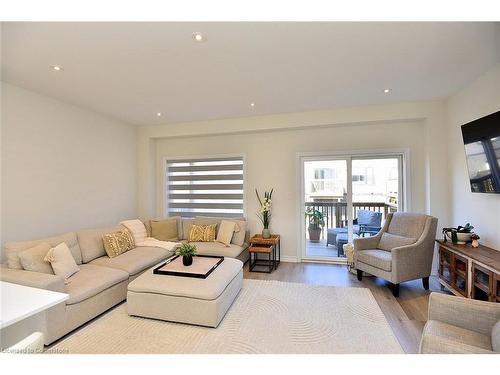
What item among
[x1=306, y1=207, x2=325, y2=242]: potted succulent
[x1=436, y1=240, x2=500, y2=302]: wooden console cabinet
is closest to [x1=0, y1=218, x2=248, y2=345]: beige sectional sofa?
[x1=306, y1=207, x2=325, y2=242]: potted succulent

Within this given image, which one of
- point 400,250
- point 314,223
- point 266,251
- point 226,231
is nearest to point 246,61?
point 226,231

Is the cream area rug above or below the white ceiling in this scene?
below

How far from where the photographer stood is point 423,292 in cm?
307

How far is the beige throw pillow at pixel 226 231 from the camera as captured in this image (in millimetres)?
3988

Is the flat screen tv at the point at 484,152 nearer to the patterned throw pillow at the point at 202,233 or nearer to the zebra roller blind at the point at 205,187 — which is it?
the zebra roller blind at the point at 205,187

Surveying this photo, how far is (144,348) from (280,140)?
3.72 meters

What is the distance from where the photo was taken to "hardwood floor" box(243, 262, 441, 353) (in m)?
2.25

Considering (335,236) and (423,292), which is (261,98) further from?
(423,292)

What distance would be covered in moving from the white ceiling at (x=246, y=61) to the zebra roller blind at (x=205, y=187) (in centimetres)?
155

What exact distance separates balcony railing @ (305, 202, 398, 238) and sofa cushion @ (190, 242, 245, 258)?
1645mm

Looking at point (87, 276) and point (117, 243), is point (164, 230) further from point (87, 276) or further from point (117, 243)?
point (87, 276)

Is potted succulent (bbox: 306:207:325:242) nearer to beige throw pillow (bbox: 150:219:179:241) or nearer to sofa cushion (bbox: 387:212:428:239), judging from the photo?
sofa cushion (bbox: 387:212:428:239)

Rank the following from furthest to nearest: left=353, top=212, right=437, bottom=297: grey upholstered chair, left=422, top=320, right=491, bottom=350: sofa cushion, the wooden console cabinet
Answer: left=353, top=212, right=437, bottom=297: grey upholstered chair < the wooden console cabinet < left=422, top=320, right=491, bottom=350: sofa cushion
